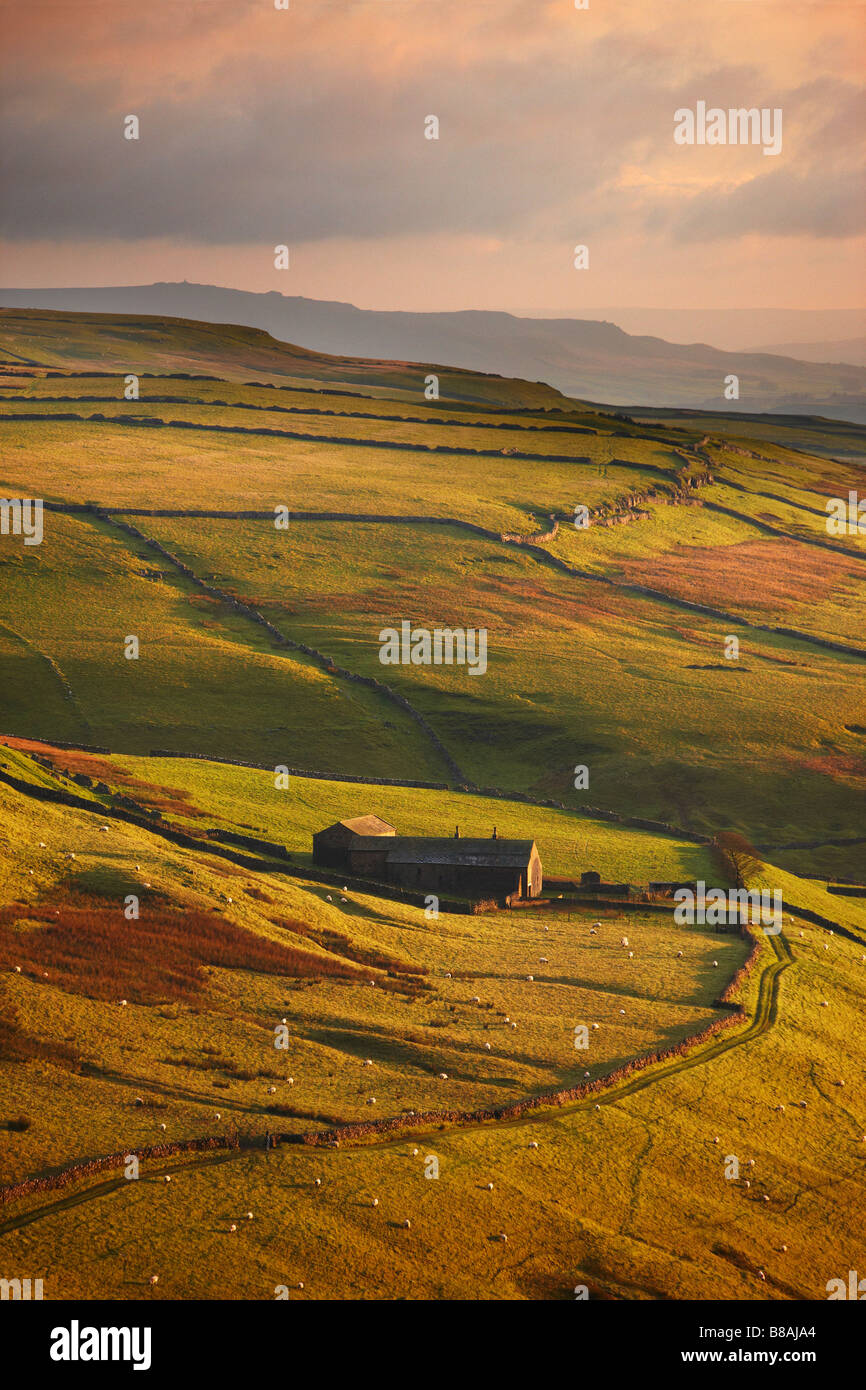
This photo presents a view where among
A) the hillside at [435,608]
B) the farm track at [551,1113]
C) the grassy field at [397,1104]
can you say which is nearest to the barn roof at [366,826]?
the grassy field at [397,1104]

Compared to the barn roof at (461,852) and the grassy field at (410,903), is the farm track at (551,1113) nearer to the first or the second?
the grassy field at (410,903)

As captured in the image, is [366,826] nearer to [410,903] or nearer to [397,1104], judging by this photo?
[410,903]

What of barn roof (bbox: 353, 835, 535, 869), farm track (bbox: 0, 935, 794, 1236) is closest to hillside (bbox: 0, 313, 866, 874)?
barn roof (bbox: 353, 835, 535, 869)

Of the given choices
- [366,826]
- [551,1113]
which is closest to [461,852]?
[366,826]
